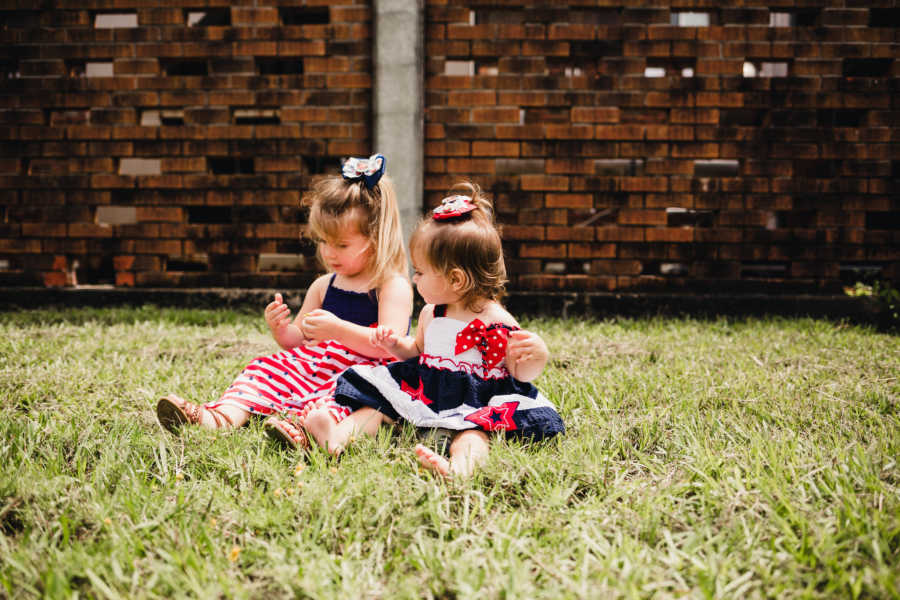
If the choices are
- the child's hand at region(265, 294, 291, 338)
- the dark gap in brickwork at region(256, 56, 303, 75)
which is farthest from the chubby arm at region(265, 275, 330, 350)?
the dark gap in brickwork at region(256, 56, 303, 75)

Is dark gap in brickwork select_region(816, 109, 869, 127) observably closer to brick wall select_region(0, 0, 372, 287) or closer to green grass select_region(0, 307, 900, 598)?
green grass select_region(0, 307, 900, 598)

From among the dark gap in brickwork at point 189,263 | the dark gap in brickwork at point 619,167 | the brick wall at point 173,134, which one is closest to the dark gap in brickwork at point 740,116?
the dark gap in brickwork at point 619,167

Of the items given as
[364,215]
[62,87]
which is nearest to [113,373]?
[364,215]

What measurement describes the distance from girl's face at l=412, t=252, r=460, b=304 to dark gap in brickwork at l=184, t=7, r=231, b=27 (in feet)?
11.0

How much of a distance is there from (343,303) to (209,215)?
2.60 m

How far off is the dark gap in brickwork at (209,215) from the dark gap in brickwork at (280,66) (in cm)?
105

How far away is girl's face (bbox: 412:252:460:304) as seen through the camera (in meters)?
1.77

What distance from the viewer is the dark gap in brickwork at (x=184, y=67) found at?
4.07 metres

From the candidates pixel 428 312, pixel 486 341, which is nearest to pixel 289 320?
pixel 428 312

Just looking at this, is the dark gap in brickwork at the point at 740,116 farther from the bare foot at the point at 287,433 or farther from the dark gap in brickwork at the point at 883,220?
the bare foot at the point at 287,433

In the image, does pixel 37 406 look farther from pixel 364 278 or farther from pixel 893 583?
pixel 893 583

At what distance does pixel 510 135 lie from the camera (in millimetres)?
3955

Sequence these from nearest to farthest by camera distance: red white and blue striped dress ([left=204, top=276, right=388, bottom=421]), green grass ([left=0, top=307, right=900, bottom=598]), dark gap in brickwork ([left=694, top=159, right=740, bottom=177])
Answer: green grass ([left=0, top=307, right=900, bottom=598])
red white and blue striped dress ([left=204, top=276, right=388, bottom=421])
dark gap in brickwork ([left=694, top=159, right=740, bottom=177])

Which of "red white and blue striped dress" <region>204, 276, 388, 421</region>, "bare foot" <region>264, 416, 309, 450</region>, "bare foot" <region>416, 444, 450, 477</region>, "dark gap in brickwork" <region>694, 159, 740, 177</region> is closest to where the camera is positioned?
"bare foot" <region>416, 444, 450, 477</region>
